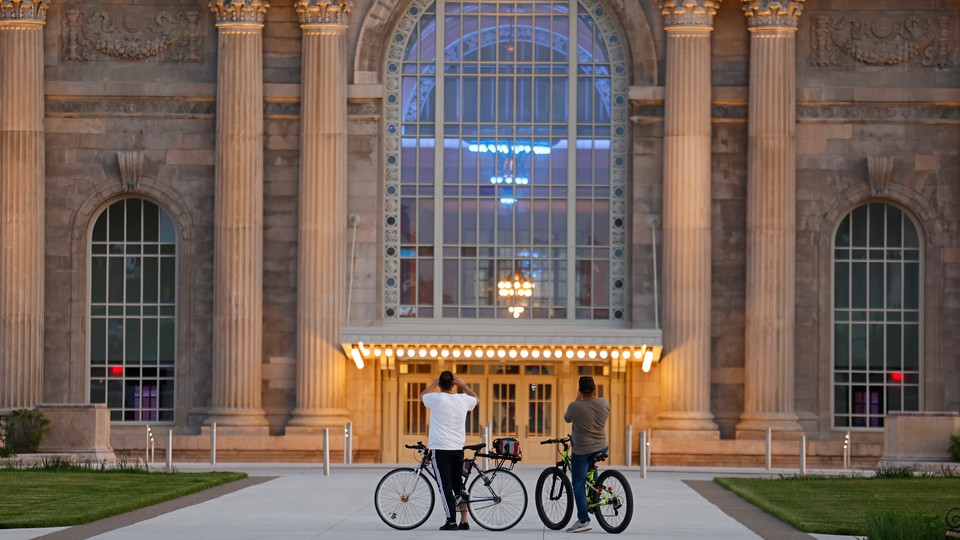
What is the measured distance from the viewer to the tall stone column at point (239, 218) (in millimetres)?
46625

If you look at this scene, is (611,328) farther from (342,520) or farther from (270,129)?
(342,520)

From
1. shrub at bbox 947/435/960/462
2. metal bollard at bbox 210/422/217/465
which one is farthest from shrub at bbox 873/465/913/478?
metal bollard at bbox 210/422/217/465

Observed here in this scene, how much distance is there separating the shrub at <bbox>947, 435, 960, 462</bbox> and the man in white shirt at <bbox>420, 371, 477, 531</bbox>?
17.3 m

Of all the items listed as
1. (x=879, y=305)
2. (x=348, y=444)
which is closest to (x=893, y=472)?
(x=879, y=305)

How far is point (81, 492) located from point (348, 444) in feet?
42.6

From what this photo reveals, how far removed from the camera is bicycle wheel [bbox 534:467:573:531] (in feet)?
84.4

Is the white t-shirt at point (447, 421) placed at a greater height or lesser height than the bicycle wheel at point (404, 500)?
greater

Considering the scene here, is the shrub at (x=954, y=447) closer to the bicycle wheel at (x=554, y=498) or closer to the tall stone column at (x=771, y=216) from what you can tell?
the tall stone column at (x=771, y=216)

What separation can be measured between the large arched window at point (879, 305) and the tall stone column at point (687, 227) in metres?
3.83

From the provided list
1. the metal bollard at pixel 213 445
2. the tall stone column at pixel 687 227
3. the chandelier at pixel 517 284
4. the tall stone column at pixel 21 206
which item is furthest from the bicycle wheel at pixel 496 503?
the tall stone column at pixel 21 206

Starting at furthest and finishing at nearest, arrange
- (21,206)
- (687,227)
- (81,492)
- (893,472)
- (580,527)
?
(21,206)
(687,227)
(893,472)
(81,492)
(580,527)

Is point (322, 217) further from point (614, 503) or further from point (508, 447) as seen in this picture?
point (614, 503)

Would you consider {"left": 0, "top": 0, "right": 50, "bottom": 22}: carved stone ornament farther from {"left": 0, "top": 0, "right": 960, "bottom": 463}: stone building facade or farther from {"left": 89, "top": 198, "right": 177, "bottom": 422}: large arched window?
{"left": 89, "top": 198, "right": 177, "bottom": 422}: large arched window

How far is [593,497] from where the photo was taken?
25.7 metres
